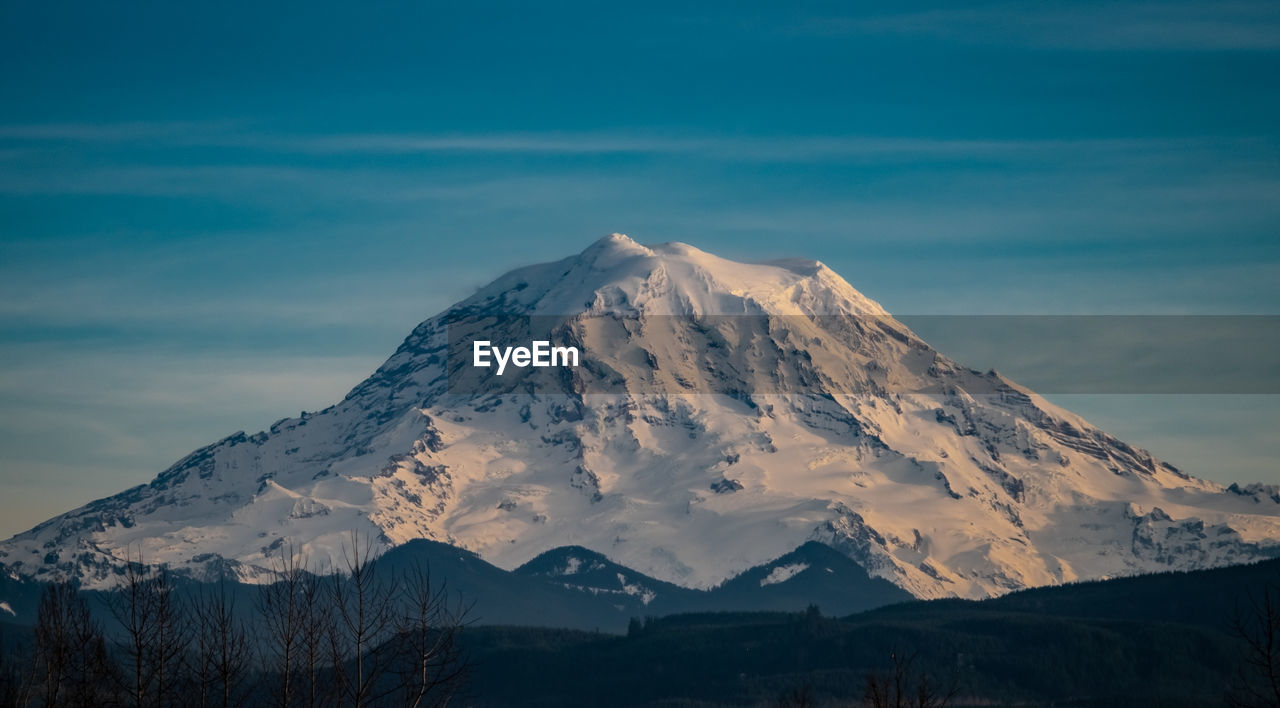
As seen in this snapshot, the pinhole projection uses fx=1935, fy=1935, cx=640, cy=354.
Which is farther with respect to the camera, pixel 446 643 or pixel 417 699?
pixel 446 643

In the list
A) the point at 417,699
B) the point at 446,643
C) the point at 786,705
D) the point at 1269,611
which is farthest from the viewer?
the point at 786,705

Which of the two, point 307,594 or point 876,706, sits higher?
point 307,594

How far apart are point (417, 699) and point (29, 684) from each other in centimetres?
2811

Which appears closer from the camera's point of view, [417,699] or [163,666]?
[417,699]

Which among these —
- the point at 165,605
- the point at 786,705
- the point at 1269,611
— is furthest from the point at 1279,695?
the point at 165,605

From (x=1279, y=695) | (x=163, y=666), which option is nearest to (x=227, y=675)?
(x=163, y=666)

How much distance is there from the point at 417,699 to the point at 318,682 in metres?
19.7

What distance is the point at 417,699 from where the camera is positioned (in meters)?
77.1

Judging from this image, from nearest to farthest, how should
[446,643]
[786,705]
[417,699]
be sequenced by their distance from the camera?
[417,699] → [446,643] → [786,705]

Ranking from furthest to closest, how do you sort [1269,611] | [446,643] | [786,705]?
[786,705] < [1269,611] < [446,643]

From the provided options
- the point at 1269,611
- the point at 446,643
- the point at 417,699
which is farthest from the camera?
the point at 1269,611

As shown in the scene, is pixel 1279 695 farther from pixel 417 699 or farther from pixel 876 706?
pixel 417 699

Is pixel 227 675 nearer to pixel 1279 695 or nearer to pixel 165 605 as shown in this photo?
pixel 165 605

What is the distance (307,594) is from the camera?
303 feet
